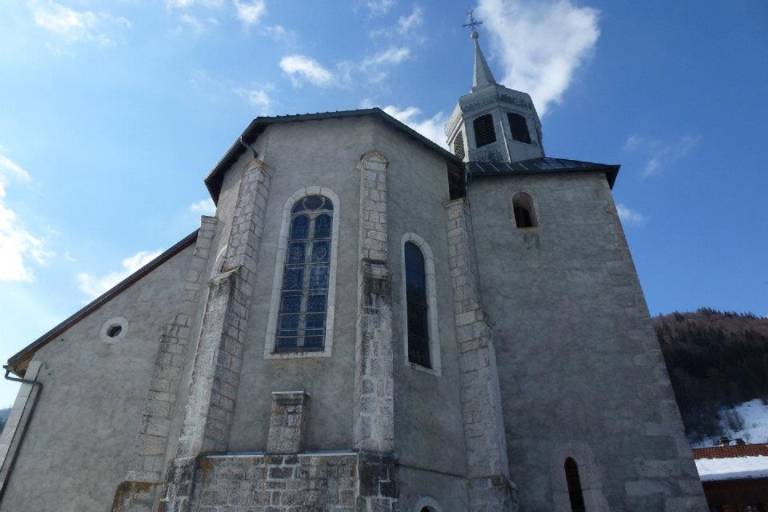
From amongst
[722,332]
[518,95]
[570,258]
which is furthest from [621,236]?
[722,332]

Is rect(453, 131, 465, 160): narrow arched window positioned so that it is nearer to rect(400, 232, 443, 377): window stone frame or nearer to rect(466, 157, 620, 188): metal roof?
rect(466, 157, 620, 188): metal roof

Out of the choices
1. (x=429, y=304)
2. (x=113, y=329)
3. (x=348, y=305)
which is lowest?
(x=348, y=305)

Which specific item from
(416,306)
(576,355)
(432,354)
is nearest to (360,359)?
(432,354)

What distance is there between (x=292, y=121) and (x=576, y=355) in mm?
8091

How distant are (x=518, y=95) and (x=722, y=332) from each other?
50.3m

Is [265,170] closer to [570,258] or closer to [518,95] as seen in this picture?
[570,258]

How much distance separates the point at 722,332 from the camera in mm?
57344

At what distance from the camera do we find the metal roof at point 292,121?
38.3 ft

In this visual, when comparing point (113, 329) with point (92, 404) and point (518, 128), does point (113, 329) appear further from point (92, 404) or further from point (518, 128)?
point (518, 128)

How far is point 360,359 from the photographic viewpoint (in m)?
8.05

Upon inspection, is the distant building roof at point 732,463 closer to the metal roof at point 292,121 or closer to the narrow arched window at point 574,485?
the narrow arched window at point 574,485

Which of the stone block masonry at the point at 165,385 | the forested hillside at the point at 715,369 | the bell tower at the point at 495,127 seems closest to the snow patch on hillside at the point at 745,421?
the forested hillside at the point at 715,369

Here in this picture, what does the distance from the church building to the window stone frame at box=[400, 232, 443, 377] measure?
0.18 feet

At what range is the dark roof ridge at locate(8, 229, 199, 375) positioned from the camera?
1239 cm
